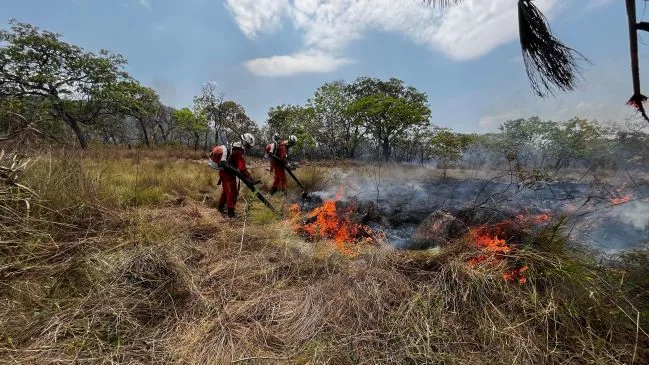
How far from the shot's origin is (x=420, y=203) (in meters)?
7.94

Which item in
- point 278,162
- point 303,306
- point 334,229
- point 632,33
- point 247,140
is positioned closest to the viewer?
point 632,33

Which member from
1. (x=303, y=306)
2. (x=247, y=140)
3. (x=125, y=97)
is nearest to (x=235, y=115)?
(x=125, y=97)

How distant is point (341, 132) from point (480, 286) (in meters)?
32.0

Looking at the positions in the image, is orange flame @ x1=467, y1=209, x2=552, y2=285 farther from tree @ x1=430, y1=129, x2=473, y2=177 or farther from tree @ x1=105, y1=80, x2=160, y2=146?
tree @ x1=430, y1=129, x2=473, y2=177

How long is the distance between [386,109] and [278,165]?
875 inches

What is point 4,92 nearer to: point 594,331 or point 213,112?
point 213,112

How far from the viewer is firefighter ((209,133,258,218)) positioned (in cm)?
638

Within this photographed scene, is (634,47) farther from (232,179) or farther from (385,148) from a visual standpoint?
(385,148)

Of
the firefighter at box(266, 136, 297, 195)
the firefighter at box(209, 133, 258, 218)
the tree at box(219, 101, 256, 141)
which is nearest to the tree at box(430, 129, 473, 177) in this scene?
the tree at box(219, 101, 256, 141)

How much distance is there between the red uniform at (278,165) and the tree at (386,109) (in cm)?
2119

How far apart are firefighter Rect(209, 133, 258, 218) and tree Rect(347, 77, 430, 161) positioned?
2353 centimetres

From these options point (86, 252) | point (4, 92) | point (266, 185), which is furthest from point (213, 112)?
point (86, 252)

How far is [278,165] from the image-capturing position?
8883 millimetres

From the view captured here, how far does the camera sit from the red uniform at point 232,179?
253 inches
